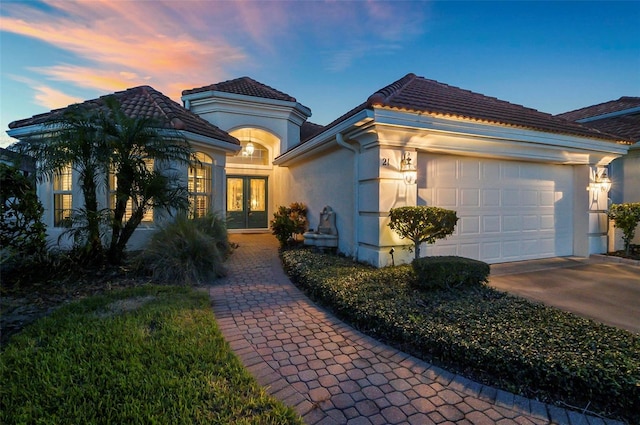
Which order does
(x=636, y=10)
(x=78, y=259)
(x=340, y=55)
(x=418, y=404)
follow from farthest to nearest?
1. (x=340, y=55)
2. (x=636, y=10)
3. (x=78, y=259)
4. (x=418, y=404)

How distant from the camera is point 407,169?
6.38m

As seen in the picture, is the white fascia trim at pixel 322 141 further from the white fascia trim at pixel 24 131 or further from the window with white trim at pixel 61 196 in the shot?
the white fascia trim at pixel 24 131

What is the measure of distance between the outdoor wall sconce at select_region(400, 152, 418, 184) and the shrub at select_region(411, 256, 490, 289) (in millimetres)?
2169

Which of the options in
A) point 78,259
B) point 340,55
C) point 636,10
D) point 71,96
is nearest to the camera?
point 78,259

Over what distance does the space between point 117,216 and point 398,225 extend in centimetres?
575

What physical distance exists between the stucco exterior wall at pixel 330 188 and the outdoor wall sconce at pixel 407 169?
4.56ft

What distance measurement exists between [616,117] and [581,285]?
1017cm

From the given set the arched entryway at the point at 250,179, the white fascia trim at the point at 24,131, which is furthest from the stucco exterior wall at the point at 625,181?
the white fascia trim at the point at 24,131

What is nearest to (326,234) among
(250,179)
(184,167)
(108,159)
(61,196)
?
(184,167)

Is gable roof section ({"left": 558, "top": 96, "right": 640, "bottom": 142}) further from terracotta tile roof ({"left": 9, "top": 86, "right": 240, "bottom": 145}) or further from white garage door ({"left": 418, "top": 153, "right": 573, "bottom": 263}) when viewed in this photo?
terracotta tile roof ({"left": 9, "top": 86, "right": 240, "bottom": 145})

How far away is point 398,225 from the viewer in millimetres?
6164

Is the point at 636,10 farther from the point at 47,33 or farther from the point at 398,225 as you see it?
the point at 47,33

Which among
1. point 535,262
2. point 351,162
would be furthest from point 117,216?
point 535,262

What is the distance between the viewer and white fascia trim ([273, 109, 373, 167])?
600cm
